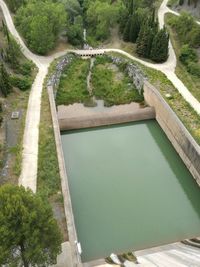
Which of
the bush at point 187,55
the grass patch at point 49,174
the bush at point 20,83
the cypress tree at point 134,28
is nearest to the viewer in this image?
the grass patch at point 49,174

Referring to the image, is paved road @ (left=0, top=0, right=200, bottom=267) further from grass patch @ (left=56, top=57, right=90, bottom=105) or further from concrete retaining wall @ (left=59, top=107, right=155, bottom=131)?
concrete retaining wall @ (left=59, top=107, right=155, bottom=131)

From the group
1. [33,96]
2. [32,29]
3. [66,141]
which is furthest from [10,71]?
[66,141]

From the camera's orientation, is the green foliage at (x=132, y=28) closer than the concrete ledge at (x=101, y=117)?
No

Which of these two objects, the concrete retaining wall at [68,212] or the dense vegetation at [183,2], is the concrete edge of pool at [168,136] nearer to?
the concrete retaining wall at [68,212]

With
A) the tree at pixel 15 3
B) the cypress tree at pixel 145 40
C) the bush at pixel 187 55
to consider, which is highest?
the tree at pixel 15 3

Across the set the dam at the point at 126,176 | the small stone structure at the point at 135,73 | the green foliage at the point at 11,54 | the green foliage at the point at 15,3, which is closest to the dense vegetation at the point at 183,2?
the small stone structure at the point at 135,73

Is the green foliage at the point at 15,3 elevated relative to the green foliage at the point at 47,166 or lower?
elevated
